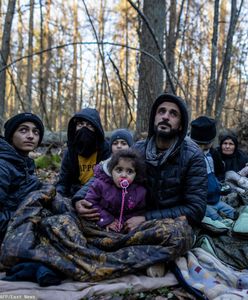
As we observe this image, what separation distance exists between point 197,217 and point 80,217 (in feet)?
3.45

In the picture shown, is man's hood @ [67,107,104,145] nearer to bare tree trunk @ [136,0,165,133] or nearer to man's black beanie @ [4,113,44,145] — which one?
man's black beanie @ [4,113,44,145]

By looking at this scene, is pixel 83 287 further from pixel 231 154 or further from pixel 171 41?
pixel 171 41

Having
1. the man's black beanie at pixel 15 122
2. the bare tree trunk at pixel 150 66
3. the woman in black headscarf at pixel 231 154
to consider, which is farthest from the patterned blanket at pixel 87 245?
the bare tree trunk at pixel 150 66

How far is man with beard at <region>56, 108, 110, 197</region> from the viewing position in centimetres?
420

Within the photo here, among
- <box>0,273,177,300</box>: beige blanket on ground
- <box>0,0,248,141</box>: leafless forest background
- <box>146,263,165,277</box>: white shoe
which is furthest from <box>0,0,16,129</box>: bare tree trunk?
<box>146,263,165,277</box>: white shoe

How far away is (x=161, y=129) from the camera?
341cm

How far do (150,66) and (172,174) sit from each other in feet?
12.3

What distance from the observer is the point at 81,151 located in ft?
13.9

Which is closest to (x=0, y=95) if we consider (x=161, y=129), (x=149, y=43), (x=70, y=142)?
(x=149, y=43)

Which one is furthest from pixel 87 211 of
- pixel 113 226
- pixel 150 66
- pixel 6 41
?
pixel 6 41

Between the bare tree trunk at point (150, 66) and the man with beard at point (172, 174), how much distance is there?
3.09 metres

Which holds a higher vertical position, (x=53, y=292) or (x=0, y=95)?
(x=0, y=95)

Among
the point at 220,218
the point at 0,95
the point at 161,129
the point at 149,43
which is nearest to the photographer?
the point at 161,129

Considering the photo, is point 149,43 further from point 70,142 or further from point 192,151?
point 192,151
